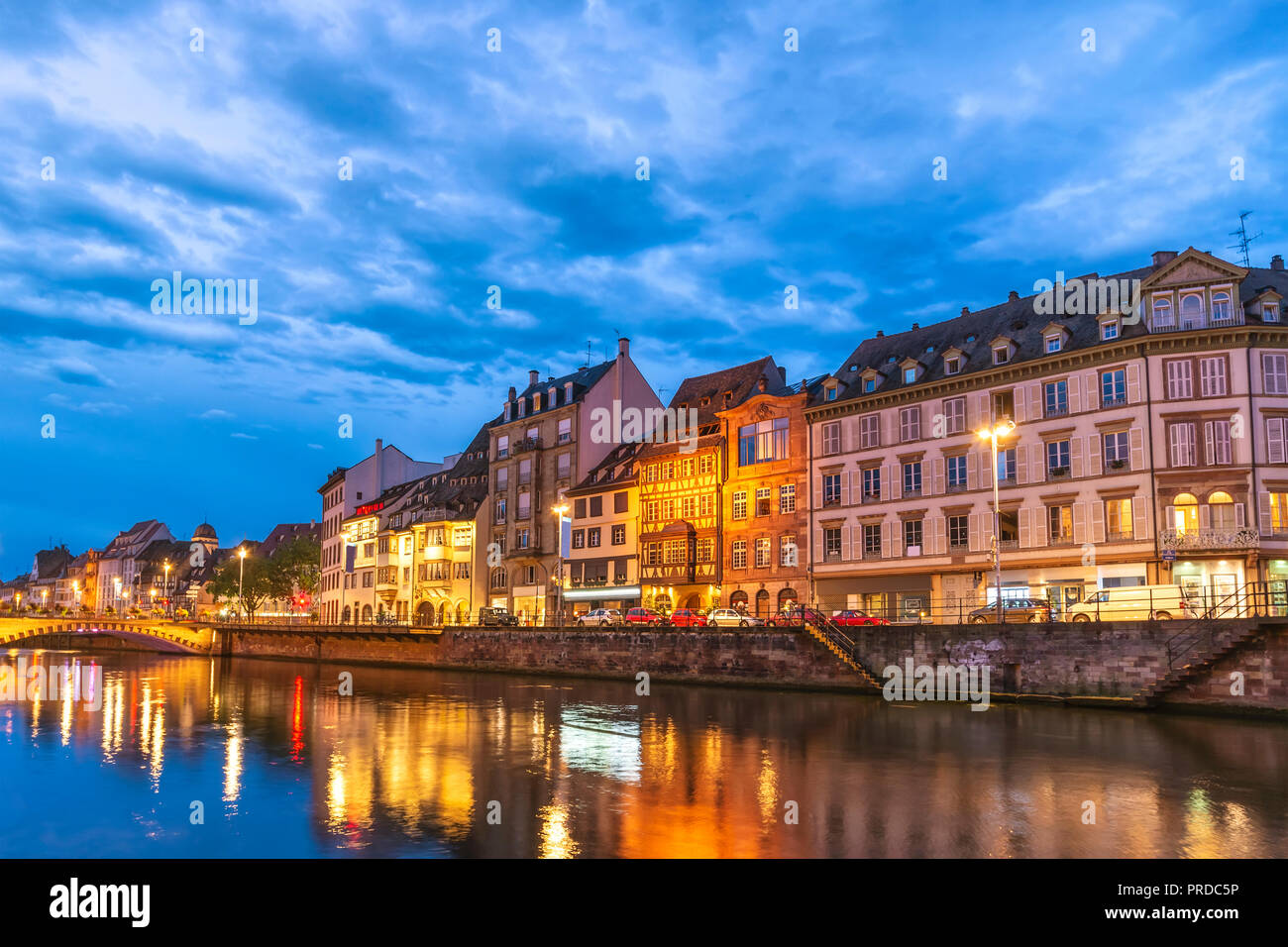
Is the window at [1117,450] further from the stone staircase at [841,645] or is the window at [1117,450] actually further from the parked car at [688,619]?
the parked car at [688,619]

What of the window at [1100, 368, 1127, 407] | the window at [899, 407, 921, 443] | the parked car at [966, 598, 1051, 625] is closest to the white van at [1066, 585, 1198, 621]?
the parked car at [966, 598, 1051, 625]

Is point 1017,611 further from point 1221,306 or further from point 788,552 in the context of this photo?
point 788,552

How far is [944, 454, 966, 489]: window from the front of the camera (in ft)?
171

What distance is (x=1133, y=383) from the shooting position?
4553cm

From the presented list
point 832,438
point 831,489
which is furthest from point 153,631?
point 832,438

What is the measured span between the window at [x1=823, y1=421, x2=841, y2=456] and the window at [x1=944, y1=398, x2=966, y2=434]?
7.27 m

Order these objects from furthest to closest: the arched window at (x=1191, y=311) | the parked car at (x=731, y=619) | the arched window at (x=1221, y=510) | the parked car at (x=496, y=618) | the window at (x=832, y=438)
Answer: the parked car at (x=496, y=618), the window at (x=832, y=438), the parked car at (x=731, y=619), the arched window at (x=1191, y=311), the arched window at (x=1221, y=510)

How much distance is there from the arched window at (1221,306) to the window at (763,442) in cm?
2456

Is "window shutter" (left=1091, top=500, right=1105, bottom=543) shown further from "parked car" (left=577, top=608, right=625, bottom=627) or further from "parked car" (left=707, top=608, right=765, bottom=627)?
"parked car" (left=577, top=608, right=625, bottom=627)

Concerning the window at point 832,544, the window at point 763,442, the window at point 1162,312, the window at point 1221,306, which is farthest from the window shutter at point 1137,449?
the window at point 763,442

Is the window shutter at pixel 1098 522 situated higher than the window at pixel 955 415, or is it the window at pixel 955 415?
the window at pixel 955 415

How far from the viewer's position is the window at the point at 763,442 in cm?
6166
